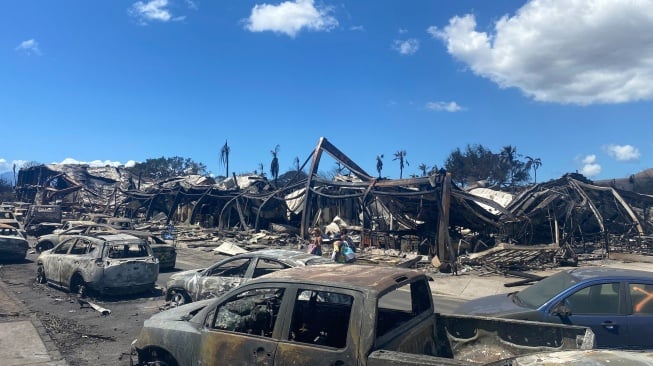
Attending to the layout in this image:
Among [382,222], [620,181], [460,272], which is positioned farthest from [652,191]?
[460,272]

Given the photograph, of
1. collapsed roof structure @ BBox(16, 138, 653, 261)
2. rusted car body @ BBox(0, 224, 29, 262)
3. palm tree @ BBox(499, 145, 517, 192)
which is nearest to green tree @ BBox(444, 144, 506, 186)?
palm tree @ BBox(499, 145, 517, 192)

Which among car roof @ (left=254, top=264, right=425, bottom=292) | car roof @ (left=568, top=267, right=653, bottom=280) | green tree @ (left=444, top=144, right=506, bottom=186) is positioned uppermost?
green tree @ (left=444, top=144, right=506, bottom=186)

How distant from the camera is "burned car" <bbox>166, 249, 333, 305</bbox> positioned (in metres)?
9.13

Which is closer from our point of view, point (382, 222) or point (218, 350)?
point (218, 350)

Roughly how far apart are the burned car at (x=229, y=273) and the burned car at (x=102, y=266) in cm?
188

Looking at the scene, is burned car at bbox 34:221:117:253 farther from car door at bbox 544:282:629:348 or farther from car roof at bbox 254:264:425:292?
car door at bbox 544:282:629:348

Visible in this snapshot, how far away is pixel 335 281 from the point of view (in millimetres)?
4211

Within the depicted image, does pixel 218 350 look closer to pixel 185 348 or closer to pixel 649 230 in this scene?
pixel 185 348

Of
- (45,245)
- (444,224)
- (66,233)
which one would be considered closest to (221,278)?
(444,224)

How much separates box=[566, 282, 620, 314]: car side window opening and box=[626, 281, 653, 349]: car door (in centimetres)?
17

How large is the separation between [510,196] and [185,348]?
24336 mm

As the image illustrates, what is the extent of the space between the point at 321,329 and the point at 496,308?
12.0ft

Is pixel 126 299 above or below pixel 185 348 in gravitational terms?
below

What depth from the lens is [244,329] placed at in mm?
4699
